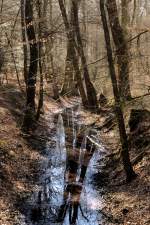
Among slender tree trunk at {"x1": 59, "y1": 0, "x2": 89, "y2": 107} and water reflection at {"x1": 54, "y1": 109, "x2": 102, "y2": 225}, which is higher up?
slender tree trunk at {"x1": 59, "y1": 0, "x2": 89, "y2": 107}

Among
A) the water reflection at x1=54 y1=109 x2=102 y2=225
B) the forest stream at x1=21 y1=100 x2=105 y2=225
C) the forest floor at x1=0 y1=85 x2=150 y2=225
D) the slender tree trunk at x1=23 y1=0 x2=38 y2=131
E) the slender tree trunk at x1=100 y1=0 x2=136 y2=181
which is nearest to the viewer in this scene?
the forest floor at x1=0 y1=85 x2=150 y2=225

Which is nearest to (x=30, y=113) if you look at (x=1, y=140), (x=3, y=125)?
(x=3, y=125)

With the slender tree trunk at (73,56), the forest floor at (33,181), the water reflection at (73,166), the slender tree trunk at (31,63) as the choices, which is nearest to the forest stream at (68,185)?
the water reflection at (73,166)

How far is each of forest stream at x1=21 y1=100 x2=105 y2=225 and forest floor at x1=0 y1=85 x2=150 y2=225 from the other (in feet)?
1.15

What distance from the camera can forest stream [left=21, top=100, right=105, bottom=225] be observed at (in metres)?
12.4

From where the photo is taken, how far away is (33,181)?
50.8 feet

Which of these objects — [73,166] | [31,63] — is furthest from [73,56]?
[73,166]

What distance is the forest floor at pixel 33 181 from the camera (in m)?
12.0

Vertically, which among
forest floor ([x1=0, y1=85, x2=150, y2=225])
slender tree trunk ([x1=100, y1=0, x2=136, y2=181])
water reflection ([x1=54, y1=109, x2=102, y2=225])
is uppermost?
slender tree trunk ([x1=100, y1=0, x2=136, y2=181])

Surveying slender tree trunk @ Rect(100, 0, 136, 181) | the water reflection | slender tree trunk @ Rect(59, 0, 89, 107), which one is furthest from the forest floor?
slender tree trunk @ Rect(59, 0, 89, 107)

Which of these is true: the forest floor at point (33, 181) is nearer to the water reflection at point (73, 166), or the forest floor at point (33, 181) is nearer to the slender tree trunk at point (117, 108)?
the slender tree trunk at point (117, 108)

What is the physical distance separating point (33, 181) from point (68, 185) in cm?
134

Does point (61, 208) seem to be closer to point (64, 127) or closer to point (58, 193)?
point (58, 193)

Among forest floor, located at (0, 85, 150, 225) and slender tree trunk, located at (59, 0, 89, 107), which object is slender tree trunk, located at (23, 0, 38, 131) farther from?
slender tree trunk, located at (59, 0, 89, 107)
